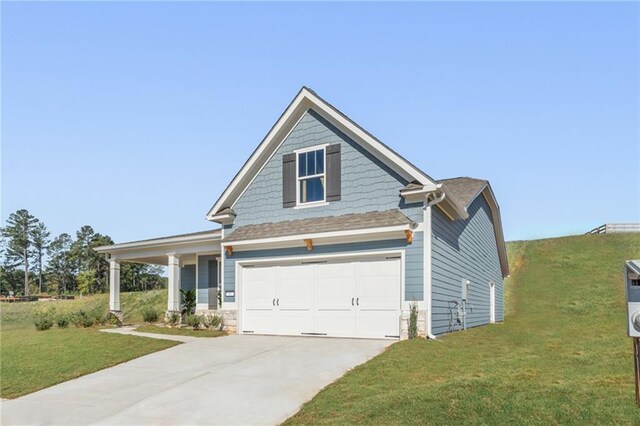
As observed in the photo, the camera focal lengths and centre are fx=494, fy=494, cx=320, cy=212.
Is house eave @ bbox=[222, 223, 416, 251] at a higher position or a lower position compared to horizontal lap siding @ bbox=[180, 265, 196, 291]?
higher

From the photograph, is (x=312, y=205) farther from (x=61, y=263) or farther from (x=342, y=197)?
(x=61, y=263)

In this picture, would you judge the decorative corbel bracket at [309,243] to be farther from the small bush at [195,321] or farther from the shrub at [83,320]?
the shrub at [83,320]

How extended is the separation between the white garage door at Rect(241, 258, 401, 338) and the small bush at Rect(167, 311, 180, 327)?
155 inches

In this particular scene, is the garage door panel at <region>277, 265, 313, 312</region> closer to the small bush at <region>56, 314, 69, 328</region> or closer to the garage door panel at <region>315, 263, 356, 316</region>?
the garage door panel at <region>315, 263, 356, 316</region>

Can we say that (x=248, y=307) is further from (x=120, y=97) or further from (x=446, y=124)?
(x=446, y=124)

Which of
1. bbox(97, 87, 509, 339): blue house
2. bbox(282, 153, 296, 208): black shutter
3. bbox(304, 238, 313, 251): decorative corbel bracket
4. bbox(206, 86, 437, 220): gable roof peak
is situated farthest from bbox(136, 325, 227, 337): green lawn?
bbox(282, 153, 296, 208): black shutter

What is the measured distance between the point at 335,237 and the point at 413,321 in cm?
334

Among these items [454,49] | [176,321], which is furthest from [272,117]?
[176,321]

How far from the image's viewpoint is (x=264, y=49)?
1372 centimetres

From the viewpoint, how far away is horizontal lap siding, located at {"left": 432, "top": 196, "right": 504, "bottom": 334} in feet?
48.4

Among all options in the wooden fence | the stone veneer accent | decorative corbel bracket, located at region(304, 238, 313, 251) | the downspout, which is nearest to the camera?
the downspout

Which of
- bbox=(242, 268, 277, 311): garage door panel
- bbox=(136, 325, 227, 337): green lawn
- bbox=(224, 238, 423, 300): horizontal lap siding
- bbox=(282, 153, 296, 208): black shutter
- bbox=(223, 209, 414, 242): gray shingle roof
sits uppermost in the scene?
bbox=(282, 153, 296, 208): black shutter

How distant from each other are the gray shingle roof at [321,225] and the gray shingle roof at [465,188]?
371 centimetres

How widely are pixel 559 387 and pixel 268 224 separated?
10904mm
